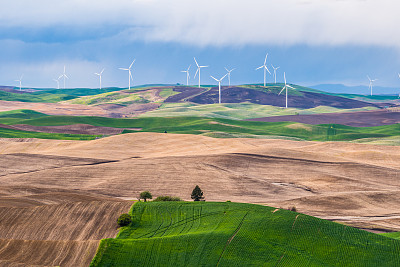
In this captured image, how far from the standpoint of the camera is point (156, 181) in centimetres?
7219

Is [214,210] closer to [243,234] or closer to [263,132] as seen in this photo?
[243,234]

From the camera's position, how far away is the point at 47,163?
82.2 meters

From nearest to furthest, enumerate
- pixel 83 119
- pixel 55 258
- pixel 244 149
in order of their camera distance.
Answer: pixel 55 258 < pixel 244 149 < pixel 83 119

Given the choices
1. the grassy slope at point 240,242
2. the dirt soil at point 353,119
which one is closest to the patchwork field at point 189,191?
the grassy slope at point 240,242

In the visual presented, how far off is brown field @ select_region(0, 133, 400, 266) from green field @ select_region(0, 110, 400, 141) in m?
22.9

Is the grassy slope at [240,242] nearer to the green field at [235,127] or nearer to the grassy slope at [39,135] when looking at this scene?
the green field at [235,127]

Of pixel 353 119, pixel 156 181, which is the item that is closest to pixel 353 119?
pixel 353 119

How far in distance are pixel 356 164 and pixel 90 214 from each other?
49.0 meters

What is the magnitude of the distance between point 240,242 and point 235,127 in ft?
332

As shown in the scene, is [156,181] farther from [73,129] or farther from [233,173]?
[73,129]

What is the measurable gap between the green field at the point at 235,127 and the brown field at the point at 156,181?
22881 mm

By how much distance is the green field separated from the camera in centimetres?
13088

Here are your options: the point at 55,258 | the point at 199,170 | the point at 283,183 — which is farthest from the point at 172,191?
the point at 55,258

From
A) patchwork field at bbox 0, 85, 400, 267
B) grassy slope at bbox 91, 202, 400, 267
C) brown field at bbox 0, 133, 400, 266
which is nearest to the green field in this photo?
patchwork field at bbox 0, 85, 400, 267
